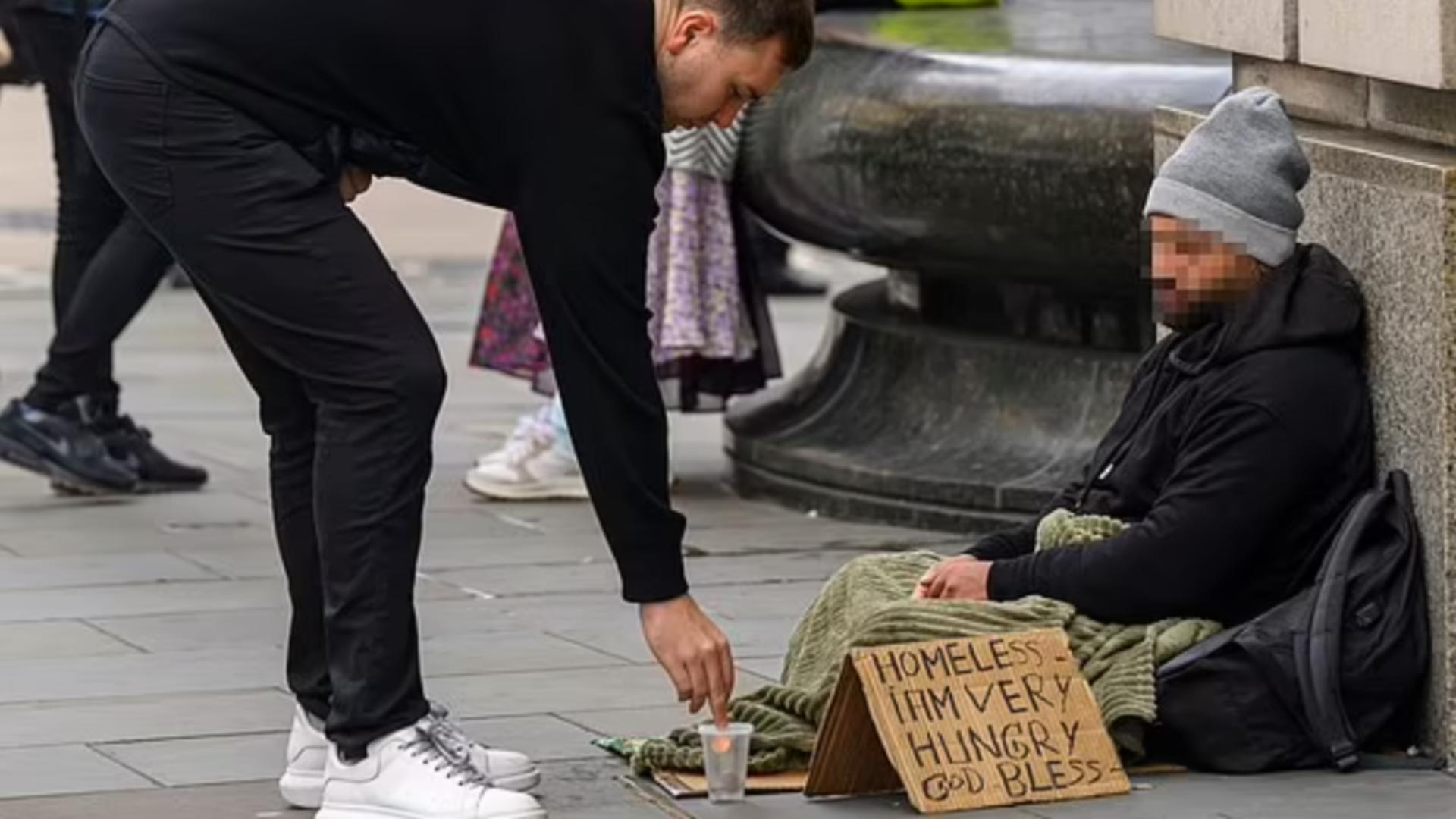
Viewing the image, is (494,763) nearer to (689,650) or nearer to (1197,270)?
(689,650)

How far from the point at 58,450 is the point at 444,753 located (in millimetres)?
3348

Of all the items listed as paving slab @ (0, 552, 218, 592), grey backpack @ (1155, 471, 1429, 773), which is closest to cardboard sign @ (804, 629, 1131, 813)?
grey backpack @ (1155, 471, 1429, 773)

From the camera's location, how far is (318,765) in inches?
182

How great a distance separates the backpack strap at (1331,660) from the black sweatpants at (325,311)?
120 cm

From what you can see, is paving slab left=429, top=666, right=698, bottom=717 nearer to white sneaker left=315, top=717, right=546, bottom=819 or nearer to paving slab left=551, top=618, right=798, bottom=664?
paving slab left=551, top=618, right=798, bottom=664

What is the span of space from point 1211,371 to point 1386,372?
260mm

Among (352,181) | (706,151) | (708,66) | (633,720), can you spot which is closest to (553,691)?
(633,720)

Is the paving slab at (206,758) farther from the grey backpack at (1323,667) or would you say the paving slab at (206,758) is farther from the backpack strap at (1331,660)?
the backpack strap at (1331,660)

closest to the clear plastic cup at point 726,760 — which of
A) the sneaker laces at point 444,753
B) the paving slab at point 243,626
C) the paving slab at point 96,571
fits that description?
the sneaker laces at point 444,753

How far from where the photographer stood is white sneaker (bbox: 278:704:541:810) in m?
4.60

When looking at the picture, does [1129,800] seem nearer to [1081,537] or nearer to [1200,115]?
[1081,537]

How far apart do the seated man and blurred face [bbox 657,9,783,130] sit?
81cm

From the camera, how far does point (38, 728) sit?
205 inches

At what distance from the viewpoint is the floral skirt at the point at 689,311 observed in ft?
24.5
